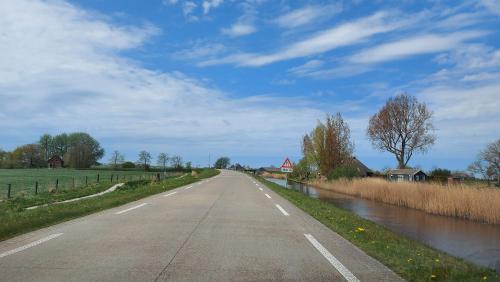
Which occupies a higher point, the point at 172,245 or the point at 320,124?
the point at 320,124

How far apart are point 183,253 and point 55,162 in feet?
512

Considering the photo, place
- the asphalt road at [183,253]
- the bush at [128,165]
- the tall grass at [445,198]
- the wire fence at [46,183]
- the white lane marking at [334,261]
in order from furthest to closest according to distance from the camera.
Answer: the bush at [128,165], the wire fence at [46,183], the tall grass at [445,198], the white lane marking at [334,261], the asphalt road at [183,253]

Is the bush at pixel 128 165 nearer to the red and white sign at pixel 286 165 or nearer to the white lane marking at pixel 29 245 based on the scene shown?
the red and white sign at pixel 286 165

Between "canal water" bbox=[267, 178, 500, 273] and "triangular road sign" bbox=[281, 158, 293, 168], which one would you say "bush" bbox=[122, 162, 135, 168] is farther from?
"canal water" bbox=[267, 178, 500, 273]

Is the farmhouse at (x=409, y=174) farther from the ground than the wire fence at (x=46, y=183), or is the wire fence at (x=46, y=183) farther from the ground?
the farmhouse at (x=409, y=174)

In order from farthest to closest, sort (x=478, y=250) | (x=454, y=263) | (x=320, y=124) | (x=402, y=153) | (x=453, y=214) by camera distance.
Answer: (x=320, y=124), (x=402, y=153), (x=453, y=214), (x=478, y=250), (x=454, y=263)

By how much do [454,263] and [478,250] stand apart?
5198 millimetres

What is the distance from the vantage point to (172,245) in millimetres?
8594

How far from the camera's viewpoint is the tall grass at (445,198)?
66.4ft

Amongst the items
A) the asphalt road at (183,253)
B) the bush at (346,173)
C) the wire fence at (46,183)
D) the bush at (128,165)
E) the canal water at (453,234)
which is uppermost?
the bush at (128,165)

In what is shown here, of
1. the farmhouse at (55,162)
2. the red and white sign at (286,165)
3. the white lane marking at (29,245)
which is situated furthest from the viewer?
the farmhouse at (55,162)

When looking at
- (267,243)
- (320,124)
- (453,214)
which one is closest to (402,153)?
(320,124)

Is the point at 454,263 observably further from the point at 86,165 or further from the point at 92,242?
the point at 86,165

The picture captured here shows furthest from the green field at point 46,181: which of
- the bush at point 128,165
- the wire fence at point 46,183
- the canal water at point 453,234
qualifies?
the bush at point 128,165
